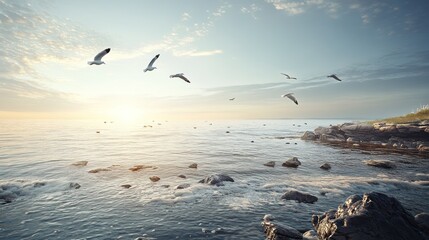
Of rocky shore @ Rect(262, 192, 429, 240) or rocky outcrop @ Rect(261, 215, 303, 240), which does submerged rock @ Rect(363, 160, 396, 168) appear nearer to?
rocky shore @ Rect(262, 192, 429, 240)

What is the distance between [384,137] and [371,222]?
5086 centimetres

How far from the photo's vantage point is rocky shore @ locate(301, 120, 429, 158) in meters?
43.6

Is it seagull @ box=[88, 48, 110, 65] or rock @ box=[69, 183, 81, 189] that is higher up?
seagull @ box=[88, 48, 110, 65]

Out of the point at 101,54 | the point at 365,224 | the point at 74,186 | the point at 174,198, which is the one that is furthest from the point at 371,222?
Answer: the point at 74,186

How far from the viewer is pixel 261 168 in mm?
28625

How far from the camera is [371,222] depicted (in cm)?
1015

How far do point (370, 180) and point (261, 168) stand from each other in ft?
36.2

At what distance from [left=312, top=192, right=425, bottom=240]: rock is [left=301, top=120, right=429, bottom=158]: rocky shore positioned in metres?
34.4

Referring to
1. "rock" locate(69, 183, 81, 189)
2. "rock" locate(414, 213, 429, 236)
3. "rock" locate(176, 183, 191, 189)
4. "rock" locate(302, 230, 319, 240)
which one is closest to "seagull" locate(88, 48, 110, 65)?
"rock" locate(176, 183, 191, 189)

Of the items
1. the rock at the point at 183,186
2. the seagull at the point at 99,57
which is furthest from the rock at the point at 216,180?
the seagull at the point at 99,57

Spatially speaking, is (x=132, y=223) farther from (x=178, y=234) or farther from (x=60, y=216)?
(x=60, y=216)

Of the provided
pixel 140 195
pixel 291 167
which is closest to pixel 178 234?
pixel 140 195

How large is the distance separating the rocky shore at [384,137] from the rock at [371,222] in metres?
34.4

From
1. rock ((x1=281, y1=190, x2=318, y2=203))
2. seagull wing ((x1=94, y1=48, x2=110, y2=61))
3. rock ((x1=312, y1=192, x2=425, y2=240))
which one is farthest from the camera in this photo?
rock ((x1=281, y1=190, x2=318, y2=203))
